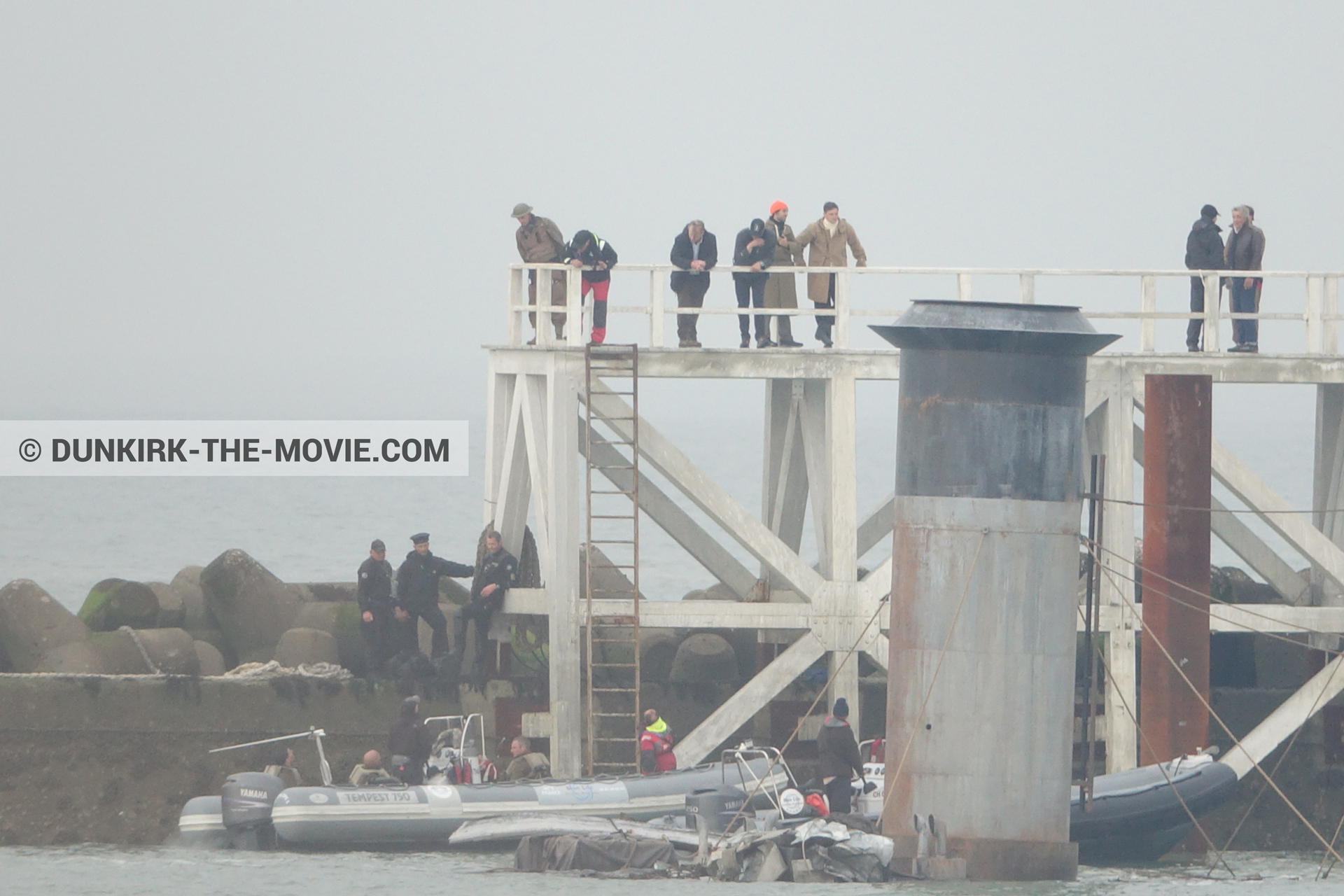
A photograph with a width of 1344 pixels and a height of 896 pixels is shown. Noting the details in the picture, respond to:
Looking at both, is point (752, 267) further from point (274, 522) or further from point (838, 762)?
point (274, 522)

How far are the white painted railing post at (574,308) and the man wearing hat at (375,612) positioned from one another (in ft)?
10.3

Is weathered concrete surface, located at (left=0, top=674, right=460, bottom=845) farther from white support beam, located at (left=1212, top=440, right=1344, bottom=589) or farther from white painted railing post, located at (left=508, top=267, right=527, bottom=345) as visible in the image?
white support beam, located at (left=1212, top=440, right=1344, bottom=589)

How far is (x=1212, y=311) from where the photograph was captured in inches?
1038

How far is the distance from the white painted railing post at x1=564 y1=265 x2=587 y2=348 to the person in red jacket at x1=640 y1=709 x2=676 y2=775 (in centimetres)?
404

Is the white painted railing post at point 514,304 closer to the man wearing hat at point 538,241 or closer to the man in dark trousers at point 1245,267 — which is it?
the man wearing hat at point 538,241

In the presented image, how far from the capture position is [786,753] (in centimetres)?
2623

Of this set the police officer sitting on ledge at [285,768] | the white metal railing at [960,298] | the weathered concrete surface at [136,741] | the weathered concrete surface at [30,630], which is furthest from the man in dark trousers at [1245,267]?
the weathered concrete surface at [30,630]

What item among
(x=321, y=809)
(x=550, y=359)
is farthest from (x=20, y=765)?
(x=550, y=359)

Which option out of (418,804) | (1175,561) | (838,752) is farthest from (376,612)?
(1175,561)

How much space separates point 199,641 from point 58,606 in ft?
5.86

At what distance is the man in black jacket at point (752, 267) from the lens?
1044 inches

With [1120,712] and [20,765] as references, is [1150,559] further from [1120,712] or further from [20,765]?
[20,765]

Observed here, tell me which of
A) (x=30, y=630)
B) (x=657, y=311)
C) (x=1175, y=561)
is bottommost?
(x=30, y=630)

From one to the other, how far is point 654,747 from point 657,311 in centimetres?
462
